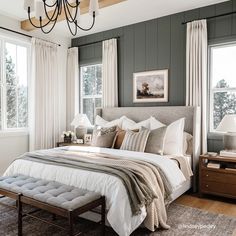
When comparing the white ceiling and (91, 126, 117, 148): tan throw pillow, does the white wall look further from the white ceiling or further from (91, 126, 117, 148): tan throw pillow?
(91, 126, 117, 148): tan throw pillow

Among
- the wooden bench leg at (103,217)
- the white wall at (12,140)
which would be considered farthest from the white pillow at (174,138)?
the white wall at (12,140)

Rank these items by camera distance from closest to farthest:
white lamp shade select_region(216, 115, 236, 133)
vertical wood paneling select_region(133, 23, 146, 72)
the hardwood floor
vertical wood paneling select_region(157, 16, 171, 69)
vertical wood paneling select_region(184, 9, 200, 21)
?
the hardwood floor → white lamp shade select_region(216, 115, 236, 133) → vertical wood paneling select_region(184, 9, 200, 21) → vertical wood paneling select_region(157, 16, 171, 69) → vertical wood paneling select_region(133, 23, 146, 72)

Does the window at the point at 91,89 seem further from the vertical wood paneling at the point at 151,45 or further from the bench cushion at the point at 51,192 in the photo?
the bench cushion at the point at 51,192

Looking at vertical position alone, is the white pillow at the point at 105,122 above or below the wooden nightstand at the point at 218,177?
above

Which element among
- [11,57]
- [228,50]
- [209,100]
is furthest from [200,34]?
[11,57]

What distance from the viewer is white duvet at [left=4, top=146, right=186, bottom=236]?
223 centimetres

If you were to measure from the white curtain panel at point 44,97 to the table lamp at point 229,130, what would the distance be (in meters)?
3.25

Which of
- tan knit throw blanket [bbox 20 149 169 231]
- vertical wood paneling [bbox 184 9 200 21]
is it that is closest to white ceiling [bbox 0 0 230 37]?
vertical wood paneling [bbox 184 9 200 21]

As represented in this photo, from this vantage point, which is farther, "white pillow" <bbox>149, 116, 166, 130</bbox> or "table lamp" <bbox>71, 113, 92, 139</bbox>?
"table lamp" <bbox>71, 113, 92, 139</bbox>

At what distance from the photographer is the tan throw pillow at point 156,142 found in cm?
340

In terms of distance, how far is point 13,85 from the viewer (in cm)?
454

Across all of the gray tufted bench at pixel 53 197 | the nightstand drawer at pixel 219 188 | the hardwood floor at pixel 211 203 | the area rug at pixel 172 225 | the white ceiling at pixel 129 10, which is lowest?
the hardwood floor at pixel 211 203

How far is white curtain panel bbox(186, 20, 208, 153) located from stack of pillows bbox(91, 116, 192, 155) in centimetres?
37

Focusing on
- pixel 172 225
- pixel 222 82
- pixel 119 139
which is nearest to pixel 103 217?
pixel 172 225
